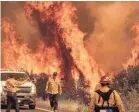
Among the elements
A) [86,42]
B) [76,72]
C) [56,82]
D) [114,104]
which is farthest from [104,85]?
[86,42]

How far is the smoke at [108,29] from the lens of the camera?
49.3m

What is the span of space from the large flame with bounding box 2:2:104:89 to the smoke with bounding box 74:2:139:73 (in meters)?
1.38

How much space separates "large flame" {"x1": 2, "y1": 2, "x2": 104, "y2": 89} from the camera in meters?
46.2

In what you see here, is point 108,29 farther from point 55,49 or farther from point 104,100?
point 104,100

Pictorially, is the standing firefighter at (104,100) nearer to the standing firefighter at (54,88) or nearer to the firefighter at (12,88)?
the firefighter at (12,88)

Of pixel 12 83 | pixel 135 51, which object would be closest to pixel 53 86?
pixel 12 83

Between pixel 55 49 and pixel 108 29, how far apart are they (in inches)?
218

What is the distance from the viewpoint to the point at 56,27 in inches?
1970

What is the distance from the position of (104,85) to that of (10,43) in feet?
124

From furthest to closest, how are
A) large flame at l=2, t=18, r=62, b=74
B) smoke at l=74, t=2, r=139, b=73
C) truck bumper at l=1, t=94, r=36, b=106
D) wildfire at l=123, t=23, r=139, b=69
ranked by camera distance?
smoke at l=74, t=2, r=139, b=73
large flame at l=2, t=18, r=62, b=74
wildfire at l=123, t=23, r=139, b=69
truck bumper at l=1, t=94, r=36, b=106

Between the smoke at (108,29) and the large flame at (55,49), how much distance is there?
1385mm

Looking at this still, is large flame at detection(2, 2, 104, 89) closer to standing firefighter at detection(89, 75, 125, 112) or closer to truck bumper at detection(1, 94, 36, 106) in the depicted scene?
truck bumper at detection(1, 94, 36, 106)

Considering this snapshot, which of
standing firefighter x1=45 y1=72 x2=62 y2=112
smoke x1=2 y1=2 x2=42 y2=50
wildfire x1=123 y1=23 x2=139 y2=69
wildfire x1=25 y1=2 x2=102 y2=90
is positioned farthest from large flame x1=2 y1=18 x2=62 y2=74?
standing firefighter x1=45 y1=72 x2=62 y2=112

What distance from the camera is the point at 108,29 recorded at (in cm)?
5106
